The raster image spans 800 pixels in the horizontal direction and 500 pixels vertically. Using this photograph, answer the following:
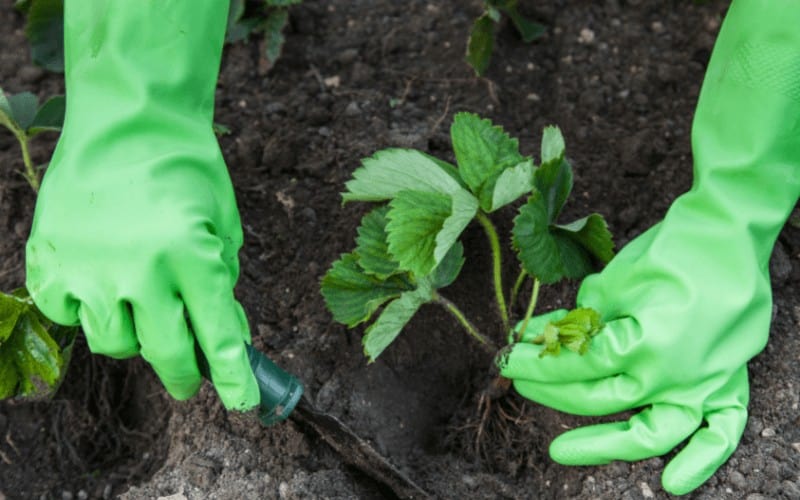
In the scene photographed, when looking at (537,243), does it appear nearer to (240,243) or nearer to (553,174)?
(553,174)

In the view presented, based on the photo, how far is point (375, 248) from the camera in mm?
1671

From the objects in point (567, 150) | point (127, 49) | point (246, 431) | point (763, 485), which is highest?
point (127, 49)

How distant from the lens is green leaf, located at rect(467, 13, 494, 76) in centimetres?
195

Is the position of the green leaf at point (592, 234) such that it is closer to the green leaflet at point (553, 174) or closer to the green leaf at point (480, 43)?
the green leaflet at point (553, 174)

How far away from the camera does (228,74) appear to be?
2.26 meters

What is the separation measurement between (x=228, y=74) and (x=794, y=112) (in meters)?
1.28

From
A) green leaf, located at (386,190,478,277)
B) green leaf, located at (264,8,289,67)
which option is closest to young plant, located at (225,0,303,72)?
green leaf, located at (264,8,289,67)

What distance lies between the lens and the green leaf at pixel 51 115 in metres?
1.84

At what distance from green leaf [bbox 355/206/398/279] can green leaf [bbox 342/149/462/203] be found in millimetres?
64

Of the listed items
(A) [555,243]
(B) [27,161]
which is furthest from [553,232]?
(B) [27,161]

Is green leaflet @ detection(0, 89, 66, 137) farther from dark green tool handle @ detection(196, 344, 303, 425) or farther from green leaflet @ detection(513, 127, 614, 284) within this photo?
green leaflet @ detection(513, 127, 614, 284)

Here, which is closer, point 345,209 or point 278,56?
point 345,209

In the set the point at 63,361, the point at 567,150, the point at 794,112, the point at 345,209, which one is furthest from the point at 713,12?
the point at 63,361

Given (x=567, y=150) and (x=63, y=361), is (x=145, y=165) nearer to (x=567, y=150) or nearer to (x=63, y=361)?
(x=63, y=361)
